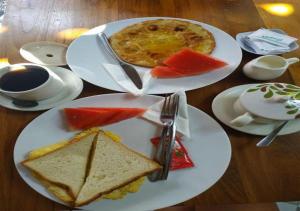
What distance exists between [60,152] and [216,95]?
437 mm

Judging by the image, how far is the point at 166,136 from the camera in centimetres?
86

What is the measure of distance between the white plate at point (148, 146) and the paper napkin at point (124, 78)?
2 centimetres

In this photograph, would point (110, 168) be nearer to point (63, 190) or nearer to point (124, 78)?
point (63, 190)

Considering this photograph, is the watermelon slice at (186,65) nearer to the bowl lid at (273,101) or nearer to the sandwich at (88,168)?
the bowl lid at (273,101)

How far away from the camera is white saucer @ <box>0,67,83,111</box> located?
97 cm

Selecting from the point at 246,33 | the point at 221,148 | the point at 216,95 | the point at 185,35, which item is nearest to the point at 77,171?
the point at 221,148

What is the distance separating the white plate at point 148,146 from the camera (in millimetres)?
730

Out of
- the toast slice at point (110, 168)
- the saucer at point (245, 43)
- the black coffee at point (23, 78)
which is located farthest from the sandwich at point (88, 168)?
the saucer at point (245, 43)

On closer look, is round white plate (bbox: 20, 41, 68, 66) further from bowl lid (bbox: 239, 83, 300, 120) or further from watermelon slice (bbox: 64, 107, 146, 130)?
bowl lid (bbox: 239, 83, 300, 120)

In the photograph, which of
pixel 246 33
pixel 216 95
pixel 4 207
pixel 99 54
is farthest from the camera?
pixel 246 33

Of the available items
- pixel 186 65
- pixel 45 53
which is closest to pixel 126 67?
Result: pixel 186 65

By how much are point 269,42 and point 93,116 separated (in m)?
0.63

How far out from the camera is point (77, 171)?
754mm

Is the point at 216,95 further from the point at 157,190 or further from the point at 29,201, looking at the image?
the point at 29,201
